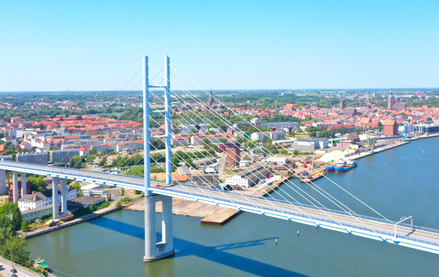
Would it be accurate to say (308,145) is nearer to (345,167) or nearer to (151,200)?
(345,167)

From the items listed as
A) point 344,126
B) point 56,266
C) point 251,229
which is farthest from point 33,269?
point 344,126

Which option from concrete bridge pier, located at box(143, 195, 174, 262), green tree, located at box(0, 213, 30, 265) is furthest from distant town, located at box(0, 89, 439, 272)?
green tree, located at box(0, 213, 30, 265)

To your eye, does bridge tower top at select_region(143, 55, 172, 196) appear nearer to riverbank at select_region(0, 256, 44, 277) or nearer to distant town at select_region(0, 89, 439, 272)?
distant town at select_region(0, 89, 439, 272)

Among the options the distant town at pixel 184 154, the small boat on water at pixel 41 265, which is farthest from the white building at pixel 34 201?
the small boat on water at pixel 41 265

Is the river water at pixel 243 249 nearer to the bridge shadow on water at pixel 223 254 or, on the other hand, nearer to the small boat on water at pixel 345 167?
the bridge shadow on water at pixel 223 254

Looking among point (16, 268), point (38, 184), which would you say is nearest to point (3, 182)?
point (38, 184)

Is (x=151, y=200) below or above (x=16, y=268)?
above
